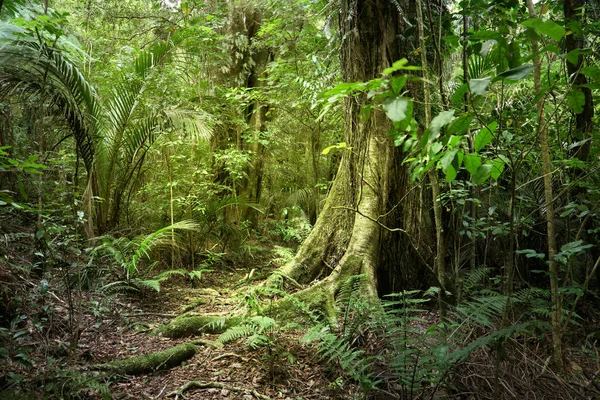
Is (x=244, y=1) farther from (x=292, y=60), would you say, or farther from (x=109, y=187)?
(x=109, y=187)

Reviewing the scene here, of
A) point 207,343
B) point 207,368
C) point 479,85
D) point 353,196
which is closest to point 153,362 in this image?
point 207,368

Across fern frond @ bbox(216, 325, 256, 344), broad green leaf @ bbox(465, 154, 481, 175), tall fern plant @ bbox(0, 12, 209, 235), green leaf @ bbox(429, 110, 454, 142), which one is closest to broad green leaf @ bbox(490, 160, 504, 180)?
broad green leaf @ bbox(465, 154, 481, 175)

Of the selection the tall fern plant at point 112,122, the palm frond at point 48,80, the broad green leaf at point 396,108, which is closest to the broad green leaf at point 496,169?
the broad green leaf at point 396,108

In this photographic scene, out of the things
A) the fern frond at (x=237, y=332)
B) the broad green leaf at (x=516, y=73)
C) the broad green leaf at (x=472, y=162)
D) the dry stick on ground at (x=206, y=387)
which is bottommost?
the dry stick on ground at (x=206, y=387)

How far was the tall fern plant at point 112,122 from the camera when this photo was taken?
13.3 ft

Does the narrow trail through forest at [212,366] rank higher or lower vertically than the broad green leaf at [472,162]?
lower

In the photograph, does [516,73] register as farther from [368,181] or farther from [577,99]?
[368,181]

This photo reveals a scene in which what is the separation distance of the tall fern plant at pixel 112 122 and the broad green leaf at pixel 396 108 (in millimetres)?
3799

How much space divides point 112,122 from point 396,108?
4.92 metres

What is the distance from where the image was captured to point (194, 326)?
360cm

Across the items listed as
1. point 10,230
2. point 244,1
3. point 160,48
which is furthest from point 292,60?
point 10,230

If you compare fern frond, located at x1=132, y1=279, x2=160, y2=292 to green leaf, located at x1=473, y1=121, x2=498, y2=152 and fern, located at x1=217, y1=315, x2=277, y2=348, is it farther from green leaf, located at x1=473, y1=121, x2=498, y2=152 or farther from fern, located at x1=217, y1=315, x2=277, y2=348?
green leaf, located at x1=473, y1=121, x2=498, y2=152

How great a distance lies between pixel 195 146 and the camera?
23.2ft

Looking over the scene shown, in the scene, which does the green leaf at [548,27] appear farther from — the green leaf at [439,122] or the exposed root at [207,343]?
the exposed root at [207,343]
